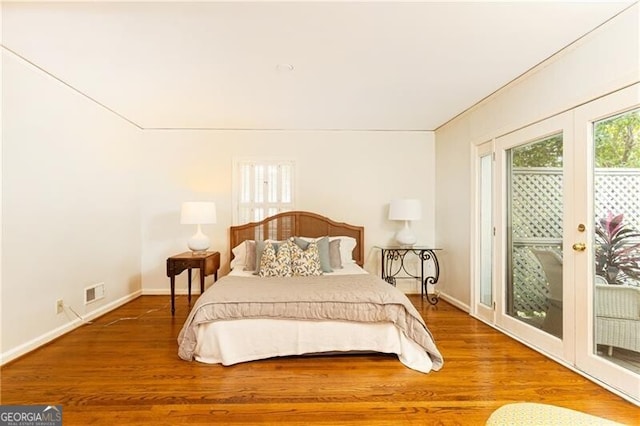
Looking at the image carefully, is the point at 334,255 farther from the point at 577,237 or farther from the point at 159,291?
the point at 159,291

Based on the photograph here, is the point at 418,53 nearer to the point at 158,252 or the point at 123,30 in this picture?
the point at 123,30

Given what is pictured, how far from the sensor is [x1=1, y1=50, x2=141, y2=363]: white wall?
8.04ft

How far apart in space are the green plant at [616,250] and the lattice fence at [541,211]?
0.18ft

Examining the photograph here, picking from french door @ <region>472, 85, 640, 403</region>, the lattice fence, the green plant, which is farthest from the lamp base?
the green plant

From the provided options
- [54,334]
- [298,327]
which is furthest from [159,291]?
[298,327]

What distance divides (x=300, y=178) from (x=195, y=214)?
1507mm

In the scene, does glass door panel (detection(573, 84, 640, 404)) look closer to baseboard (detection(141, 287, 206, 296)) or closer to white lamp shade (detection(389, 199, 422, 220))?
white lamp shade (detection(389, 199, 422, 220))

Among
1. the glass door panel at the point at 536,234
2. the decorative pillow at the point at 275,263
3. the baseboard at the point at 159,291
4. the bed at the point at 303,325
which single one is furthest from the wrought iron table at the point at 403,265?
the baseboard at the point at 159,291

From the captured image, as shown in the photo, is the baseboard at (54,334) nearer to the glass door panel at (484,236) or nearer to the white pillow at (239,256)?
the white pillow at (239,256)

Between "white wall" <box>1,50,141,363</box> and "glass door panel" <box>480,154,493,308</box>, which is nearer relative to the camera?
"white wall" <box>1,50,141,363</box>

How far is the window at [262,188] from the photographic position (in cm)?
448

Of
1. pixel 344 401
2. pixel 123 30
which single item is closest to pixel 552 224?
pixel 344 401

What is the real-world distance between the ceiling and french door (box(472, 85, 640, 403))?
2.21 ft

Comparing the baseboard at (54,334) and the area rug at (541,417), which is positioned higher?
the area rug at (541,417)
